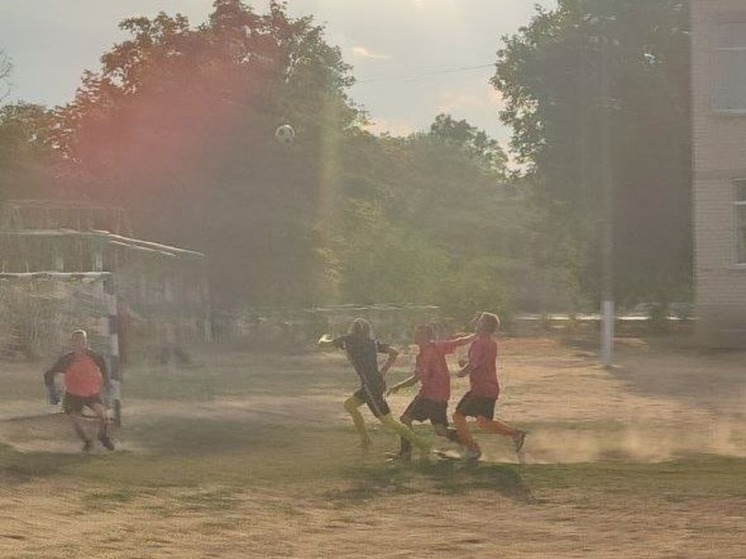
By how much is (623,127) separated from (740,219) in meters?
9.79

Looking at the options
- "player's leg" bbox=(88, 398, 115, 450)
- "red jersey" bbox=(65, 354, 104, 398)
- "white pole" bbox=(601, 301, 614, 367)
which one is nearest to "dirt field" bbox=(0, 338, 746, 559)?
"player's leg" bbox=(88, 398, 115, 450)

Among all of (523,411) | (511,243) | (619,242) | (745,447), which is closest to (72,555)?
(745,447)

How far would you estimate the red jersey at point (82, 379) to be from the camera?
47.6 feet

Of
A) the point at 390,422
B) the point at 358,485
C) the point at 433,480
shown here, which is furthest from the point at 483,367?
the point at 358,485

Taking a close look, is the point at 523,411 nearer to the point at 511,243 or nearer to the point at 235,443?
the point at 235,443

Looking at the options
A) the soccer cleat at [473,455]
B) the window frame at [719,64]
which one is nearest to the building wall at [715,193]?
the window frame at [719,64]

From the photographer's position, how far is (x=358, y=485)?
1141cm

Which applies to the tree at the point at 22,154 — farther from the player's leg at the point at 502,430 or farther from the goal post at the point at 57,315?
the player's leg at the point at 502,430

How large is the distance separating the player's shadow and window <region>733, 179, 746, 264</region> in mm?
21348

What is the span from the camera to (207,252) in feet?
133

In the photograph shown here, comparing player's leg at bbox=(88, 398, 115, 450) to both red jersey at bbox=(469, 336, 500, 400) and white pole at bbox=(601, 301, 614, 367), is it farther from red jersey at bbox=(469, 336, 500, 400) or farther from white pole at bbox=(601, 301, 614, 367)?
white pole at bbox=(601, 301, 614, 367)

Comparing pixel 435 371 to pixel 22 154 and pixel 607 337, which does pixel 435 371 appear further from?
pixel 22 154

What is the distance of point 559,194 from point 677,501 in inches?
1407

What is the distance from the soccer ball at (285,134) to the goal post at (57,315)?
50.2 feet
